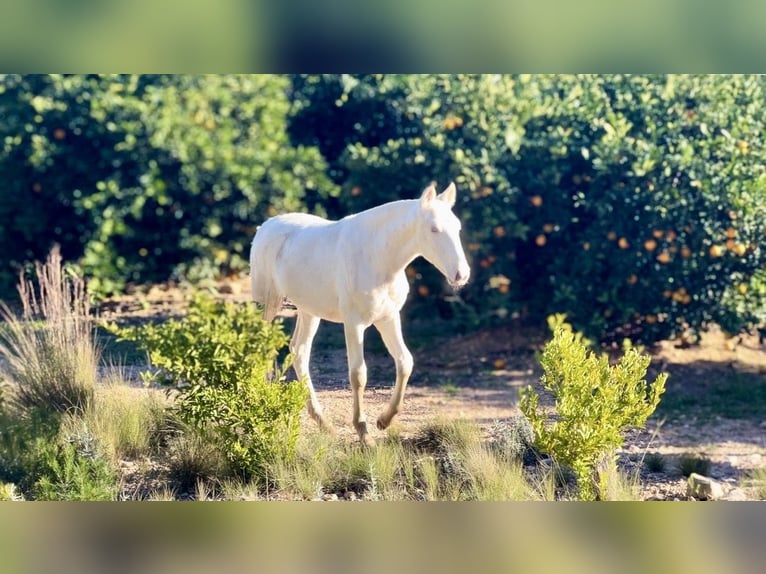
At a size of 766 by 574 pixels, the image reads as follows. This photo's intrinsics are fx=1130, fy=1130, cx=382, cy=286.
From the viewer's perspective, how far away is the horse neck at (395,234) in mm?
6598

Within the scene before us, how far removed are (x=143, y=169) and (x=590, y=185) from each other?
3.37m

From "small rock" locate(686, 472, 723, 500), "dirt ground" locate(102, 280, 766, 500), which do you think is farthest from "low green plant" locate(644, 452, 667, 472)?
"small rock" locate(686, 472, 723, 500)

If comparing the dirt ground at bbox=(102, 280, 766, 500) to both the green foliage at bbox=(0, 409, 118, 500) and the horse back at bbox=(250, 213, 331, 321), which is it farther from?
the green foliage at bbox=(0, 409, 118, 500)

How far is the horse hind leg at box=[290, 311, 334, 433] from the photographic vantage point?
276 inches

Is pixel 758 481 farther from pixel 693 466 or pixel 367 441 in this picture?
pixel 367 441

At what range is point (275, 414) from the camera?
6.55m

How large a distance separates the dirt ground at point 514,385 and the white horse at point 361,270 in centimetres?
39

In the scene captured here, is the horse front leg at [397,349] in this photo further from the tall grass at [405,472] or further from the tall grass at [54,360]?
the tall grass at [54,360]

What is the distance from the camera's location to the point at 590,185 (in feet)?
27.0

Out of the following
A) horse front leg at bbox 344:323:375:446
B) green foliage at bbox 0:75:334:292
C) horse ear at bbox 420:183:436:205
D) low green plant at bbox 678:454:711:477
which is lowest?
low green plant at bbox 678:454:711:477

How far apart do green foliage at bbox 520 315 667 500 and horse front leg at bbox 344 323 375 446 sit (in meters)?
0.99

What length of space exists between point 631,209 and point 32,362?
4.24 meters

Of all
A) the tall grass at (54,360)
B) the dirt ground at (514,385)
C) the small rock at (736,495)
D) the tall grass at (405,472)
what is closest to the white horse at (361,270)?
the tall grass at (405,472)

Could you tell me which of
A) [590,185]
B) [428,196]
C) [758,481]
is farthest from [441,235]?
[758,481]
